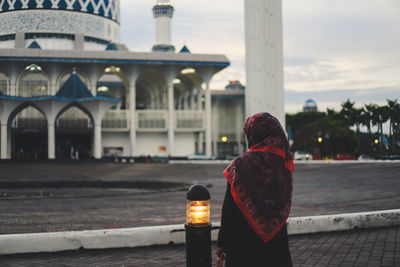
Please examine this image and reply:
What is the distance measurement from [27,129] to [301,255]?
5473cm

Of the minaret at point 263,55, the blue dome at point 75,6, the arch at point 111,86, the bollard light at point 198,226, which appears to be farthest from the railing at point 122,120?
the bollard light at point 198,226

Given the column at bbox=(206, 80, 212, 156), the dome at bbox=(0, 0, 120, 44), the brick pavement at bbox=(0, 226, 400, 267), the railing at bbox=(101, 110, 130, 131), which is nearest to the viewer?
the brick pavement at bbox=(0, 226, 400, 267)

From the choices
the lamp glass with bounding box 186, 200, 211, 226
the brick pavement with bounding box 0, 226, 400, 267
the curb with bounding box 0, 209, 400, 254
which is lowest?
the brick pavement with bounding box 0, 226, 400, 267

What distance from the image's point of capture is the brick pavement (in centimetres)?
662

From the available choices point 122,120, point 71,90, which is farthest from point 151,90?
point 71,90

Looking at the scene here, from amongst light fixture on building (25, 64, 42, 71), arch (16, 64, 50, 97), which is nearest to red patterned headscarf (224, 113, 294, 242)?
light fixture on building (25, 64, 42, 71)

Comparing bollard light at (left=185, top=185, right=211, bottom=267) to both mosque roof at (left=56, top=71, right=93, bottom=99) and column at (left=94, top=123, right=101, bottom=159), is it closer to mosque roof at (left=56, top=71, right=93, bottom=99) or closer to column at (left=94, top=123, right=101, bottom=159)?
mosque roof at (left=56, top=71, right=93, bottom=99)

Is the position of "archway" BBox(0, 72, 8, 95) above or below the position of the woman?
above

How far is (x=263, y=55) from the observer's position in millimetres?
55438

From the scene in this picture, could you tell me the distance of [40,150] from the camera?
60625 mm

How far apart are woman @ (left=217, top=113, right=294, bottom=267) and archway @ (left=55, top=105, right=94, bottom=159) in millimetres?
50651

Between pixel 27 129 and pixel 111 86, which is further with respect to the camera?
pixel 111 86

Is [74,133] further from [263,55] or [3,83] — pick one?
[263,55]

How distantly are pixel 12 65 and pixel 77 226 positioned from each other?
164 feet
